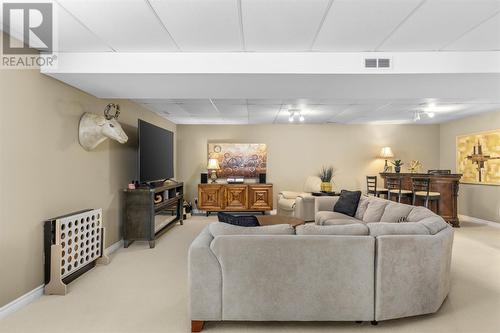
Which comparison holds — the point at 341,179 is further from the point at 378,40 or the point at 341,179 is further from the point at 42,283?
the point at 42,283

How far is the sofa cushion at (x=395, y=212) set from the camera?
373 centimetres

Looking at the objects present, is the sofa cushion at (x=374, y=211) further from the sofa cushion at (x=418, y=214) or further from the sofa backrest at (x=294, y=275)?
the sofa backrest at (x=294, y=275)

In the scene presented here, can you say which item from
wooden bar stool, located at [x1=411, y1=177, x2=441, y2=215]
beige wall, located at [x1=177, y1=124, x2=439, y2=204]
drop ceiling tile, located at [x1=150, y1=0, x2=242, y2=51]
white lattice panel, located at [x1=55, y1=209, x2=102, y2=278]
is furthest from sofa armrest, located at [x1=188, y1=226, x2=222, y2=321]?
beige wall, located at [x1=177, y1=124, x2=439, y2=204]

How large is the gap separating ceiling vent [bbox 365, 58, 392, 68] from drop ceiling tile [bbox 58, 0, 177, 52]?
203 cm

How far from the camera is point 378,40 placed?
2.88 meters

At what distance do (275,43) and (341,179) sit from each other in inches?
229

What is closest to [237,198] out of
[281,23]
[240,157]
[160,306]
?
[240,157]

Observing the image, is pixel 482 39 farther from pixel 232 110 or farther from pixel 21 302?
pixel 21 302

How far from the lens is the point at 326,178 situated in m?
7.21

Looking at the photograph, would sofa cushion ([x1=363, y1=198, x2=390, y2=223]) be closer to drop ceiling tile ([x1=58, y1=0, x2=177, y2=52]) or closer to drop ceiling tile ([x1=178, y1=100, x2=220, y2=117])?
drop ceiling tile ([x1=178, y1=100, x2=220, y2=117])

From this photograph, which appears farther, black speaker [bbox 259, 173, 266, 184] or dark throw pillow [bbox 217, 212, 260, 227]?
black speaker [bbox 259, 173, 266, 184]

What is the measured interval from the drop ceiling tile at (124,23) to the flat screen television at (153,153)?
2130mm

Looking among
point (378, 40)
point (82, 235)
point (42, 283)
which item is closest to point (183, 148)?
point (82, 235)

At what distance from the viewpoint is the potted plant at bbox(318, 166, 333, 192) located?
6766mm
